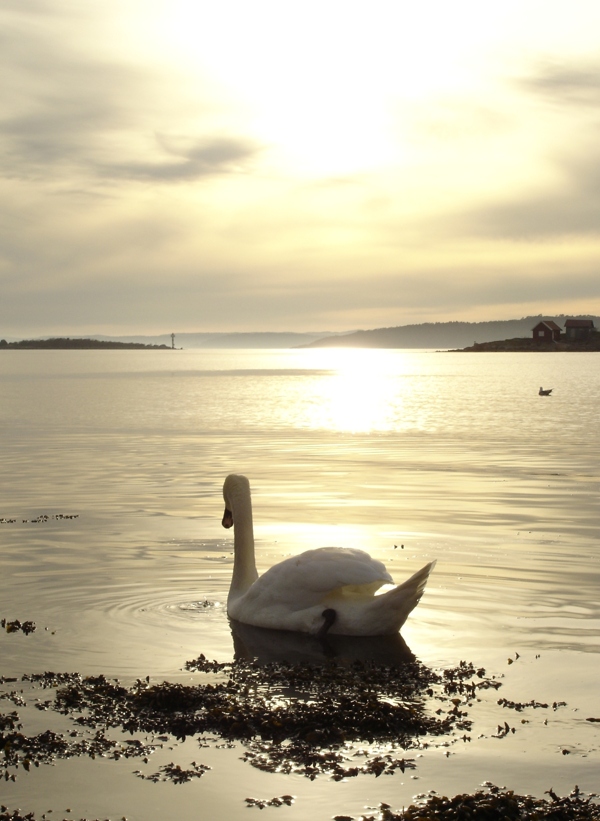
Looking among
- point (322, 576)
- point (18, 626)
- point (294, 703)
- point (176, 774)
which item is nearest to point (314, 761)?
point (176, 774)

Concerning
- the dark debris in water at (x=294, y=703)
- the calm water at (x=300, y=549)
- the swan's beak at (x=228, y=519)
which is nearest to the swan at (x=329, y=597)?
the calm water at (x=300, y=549)

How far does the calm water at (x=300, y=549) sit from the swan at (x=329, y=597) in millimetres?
397

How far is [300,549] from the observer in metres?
15.1

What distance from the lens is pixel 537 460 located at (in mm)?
27625

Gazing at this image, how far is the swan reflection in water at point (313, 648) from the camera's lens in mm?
9883

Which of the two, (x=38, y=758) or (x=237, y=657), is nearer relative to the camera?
(x=38, y=758)

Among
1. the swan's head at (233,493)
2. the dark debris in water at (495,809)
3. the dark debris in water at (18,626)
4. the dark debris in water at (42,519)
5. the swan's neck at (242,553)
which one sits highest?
the swan's head at (233,493)

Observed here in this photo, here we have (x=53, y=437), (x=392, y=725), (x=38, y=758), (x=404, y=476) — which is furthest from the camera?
(x=53, y=437)

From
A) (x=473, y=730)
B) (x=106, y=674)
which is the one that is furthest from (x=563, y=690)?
(x=106, y=674)

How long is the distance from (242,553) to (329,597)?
5.28ft

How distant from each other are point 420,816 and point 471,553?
28.7 ft

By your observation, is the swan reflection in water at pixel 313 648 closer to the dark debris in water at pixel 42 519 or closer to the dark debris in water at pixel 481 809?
the dark debris in water at pixel 481 809

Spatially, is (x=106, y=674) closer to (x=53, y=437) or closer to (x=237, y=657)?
(x=237, y=657)

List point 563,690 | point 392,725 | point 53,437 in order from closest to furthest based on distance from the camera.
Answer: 1. point 392,725
2. point 563,690
3. point 53,437
